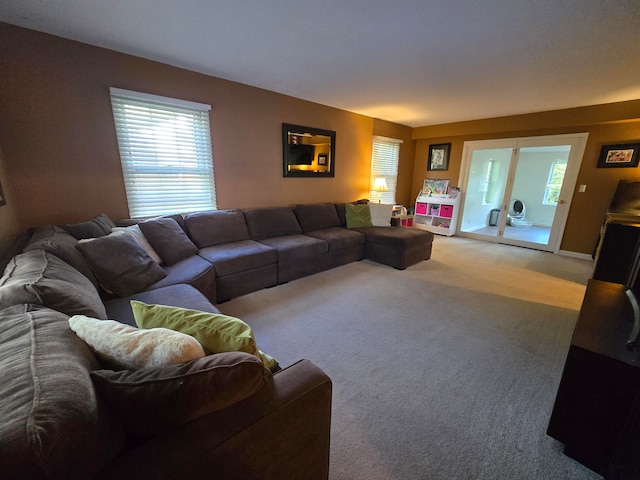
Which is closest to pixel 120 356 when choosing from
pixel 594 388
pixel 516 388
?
pixel 594 388

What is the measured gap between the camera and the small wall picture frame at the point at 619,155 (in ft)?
12.3

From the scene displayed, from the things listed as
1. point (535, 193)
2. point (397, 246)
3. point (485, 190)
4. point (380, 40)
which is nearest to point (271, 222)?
point (397, 246)

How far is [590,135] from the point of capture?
4043 millimetres

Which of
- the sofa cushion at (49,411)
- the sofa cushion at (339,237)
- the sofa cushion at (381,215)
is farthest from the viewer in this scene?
the sofa cushion at (381,215)

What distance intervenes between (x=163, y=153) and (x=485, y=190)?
21.6 feet

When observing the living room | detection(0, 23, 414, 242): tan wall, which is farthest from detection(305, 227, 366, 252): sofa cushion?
detection(0, 23, 414, 242): tan wall

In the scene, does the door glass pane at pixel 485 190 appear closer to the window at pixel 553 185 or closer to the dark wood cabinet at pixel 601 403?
the window at pixel 553 185

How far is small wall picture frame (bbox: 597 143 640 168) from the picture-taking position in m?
3.74

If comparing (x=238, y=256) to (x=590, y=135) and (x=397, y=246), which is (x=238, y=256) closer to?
(x=397, y=246)

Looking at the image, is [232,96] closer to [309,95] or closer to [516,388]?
[309,95]

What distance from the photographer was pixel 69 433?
507mm

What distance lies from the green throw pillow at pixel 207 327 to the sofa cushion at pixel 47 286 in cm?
38

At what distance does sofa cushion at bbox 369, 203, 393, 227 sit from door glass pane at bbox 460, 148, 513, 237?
232 cm

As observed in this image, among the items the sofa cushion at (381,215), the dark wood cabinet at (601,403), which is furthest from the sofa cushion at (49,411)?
the sofa cushion at (381,215)
